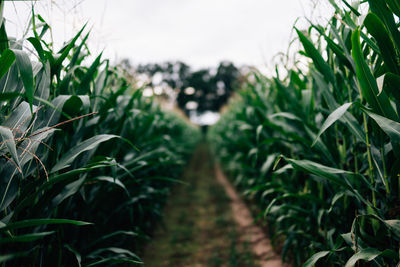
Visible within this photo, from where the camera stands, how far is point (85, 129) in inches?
51.1

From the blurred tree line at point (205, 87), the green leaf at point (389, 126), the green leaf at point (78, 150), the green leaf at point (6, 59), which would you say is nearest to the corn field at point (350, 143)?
the green leaf at point (389, 126)

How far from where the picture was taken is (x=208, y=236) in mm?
2721

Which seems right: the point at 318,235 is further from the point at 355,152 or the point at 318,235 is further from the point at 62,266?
the point at 62,266

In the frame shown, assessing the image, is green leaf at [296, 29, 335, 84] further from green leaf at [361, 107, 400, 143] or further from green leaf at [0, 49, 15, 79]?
green leaf at [0, 49, 15, 79]

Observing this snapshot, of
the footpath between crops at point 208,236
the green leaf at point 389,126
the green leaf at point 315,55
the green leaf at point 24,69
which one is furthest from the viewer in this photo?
the footpath between crops at point 208,236

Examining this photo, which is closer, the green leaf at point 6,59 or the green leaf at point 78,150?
the green leaf at point 6,59

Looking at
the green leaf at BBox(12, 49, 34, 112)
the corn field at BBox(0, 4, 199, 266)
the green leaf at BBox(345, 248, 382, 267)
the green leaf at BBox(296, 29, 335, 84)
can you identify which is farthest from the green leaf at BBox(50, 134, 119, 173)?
the green leaf at BBox(345, 248, 382, 267)

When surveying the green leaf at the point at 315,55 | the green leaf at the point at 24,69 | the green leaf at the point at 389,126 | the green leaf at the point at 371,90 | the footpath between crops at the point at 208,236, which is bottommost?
the footpath between crops at the point at 208,236

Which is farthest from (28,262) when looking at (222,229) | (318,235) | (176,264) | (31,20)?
(222,229)

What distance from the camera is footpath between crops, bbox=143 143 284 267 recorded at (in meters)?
2.17

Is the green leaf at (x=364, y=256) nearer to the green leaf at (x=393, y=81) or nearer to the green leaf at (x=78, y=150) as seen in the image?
Result: the green leaf at (x=393, y=81)

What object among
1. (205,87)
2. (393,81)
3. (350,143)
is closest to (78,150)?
(393,81)

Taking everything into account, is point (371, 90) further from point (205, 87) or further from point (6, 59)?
point (205, 87)

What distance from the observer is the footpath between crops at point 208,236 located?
2.17 m
